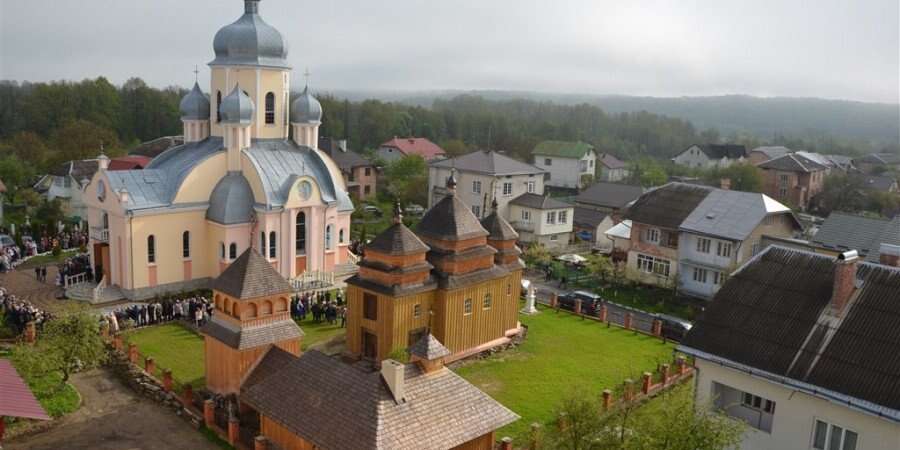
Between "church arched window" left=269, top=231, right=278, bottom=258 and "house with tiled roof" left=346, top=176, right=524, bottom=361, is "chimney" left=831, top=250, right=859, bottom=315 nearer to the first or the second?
"house with tiled roof" left=346, top=176, right=524, bottom=361

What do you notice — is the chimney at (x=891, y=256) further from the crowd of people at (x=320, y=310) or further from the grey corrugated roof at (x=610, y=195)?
the grey corrugated roof at (x=610, y=195)

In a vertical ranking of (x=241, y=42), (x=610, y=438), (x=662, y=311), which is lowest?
(x=662, y=311)

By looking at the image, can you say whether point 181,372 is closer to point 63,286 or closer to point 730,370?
point 63,286

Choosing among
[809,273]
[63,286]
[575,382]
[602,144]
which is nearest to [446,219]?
[575,382]

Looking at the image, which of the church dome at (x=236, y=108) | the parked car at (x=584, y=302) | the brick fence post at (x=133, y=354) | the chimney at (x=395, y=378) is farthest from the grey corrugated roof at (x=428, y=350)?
the church dome at (x=236, y=108)

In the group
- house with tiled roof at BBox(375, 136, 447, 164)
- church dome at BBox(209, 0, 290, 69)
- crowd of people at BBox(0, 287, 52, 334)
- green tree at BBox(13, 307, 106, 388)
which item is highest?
church dome at BBox(209, 0, 290, 69)

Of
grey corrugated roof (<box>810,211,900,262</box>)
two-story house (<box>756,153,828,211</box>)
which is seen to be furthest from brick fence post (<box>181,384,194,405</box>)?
two-story house (<box>756,153,828,211</box>)

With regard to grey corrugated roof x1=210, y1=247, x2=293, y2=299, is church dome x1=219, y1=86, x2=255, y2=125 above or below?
above

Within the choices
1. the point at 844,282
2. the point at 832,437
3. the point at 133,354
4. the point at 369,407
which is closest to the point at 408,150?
the point at 133,354
